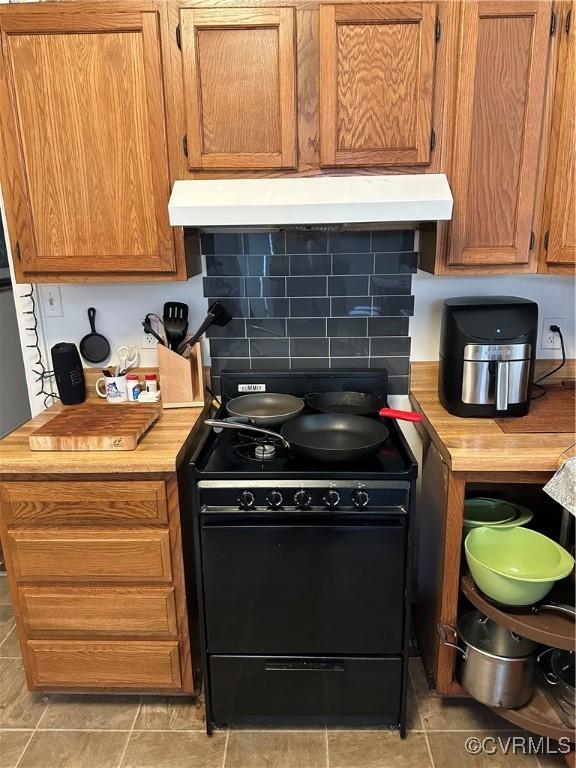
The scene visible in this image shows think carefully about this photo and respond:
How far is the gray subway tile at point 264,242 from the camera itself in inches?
83.7

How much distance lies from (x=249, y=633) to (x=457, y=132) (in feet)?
5.48

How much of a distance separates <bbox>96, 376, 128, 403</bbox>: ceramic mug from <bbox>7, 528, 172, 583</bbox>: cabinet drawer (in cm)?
56

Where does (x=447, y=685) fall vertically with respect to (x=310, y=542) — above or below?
below

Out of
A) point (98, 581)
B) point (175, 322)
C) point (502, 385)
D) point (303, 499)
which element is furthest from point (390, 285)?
point (98, 581)

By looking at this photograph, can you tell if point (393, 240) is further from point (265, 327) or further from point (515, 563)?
point (515, 563)

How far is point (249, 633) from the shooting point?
70.0 inches

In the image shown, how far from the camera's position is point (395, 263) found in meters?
2.14

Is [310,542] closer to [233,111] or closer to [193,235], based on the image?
[193,235]

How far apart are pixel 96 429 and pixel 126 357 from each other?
20.0 inches

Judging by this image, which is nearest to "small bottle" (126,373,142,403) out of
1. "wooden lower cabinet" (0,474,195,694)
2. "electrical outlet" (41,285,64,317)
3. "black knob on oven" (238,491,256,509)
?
"electrical outlet" (41,285,64,317)

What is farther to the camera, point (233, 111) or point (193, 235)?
point (193, 235)

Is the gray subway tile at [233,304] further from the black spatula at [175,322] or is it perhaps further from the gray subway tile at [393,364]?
the gray subway tile at [393,364]

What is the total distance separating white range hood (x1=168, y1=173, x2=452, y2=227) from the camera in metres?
1.62

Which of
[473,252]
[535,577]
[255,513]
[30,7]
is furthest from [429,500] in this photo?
[30,7]
